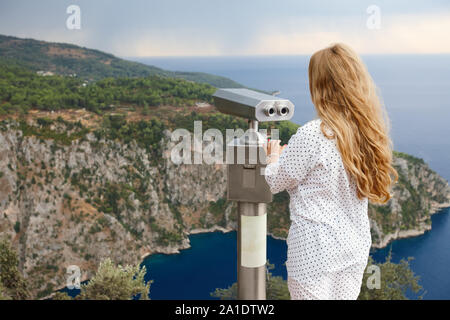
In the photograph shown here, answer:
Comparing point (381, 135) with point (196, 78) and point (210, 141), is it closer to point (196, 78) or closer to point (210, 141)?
point (210, 141)

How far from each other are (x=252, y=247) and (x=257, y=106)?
0.44 m

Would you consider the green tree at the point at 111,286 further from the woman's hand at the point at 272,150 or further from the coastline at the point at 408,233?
the coastline at the point at 408,233

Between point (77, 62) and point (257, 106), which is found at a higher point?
point (77, 62)

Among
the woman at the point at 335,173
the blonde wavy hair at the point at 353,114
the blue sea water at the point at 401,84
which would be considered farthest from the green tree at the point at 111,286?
the blue sea water at the point at 401,84

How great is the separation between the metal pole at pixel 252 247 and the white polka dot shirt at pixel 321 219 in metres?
0.11

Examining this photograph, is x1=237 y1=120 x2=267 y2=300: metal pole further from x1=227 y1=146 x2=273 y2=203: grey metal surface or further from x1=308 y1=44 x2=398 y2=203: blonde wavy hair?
x1=308 y1=44 x2=398 y2=203: blonde wavy hair

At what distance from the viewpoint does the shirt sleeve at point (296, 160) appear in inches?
45.8

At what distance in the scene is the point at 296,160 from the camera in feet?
3.88

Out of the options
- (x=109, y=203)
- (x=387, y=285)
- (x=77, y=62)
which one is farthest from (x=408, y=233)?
(x=77, y=62)

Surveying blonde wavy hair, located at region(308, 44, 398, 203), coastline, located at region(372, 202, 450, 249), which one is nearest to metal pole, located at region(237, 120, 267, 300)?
blonde wavy hair, located at region(308, 44, 398, 203)

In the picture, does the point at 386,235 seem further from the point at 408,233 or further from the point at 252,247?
the point at 252,247

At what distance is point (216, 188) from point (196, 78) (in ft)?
31.7

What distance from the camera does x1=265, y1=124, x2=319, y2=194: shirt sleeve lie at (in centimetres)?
116

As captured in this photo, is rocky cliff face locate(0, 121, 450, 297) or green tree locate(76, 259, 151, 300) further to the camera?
rocky cliff face locate(0, 121, 450, 297)
